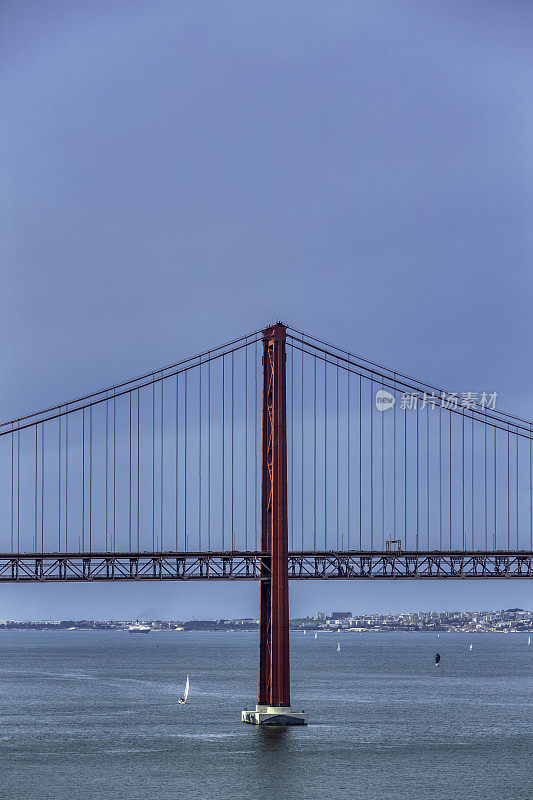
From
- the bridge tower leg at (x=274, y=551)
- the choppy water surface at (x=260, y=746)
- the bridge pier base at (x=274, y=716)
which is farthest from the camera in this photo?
the bridge pier base at (x=274, y=716)

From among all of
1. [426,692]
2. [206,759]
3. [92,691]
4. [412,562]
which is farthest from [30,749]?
[426,692]

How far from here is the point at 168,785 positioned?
58.2 meters

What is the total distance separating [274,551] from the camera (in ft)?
231

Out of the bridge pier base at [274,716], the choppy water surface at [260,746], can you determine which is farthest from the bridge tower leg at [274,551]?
the choppy water surface at [260,746]

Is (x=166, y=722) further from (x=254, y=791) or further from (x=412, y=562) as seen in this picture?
(x=254, y=791)

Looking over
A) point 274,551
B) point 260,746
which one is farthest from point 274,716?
point 274,551

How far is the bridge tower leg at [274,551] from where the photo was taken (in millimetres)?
69938

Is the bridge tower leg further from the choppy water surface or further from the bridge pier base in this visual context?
the choppy water surface

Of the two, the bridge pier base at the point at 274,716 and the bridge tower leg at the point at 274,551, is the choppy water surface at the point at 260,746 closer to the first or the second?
the bridge pier base at the point at 274,716

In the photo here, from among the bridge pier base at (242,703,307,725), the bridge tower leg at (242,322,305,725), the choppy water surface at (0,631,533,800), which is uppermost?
the bridge tower leg at (242,322,305,725)

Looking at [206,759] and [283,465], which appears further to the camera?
[283,465]

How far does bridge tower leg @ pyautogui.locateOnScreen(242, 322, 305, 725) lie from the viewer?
69.9 m

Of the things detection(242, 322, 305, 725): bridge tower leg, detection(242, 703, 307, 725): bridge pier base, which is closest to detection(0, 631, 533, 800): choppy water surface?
detection(242, 703, 307, 725): bridge pier base

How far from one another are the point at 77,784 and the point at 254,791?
796 centimetres
